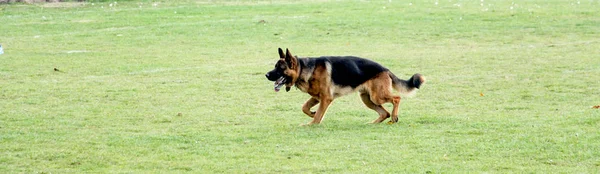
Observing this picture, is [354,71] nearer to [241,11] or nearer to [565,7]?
[241,11]

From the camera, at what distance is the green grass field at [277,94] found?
9047 mm

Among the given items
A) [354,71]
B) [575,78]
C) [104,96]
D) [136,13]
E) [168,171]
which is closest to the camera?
[168,171]

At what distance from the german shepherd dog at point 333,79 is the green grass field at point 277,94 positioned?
32 centimetres

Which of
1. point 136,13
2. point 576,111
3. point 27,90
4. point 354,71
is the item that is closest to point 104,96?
point 27,90

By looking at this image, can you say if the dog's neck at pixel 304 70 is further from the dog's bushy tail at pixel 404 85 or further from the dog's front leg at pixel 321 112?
the dog's bushy tail at pixel 404 85

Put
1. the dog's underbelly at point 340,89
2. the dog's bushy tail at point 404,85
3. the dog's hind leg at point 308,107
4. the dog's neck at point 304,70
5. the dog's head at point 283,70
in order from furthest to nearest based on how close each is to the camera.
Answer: the dog's bushy tail at point 404,85 → the dog's hind leg at point 308,107 → the dog's underbelly at point 340,89 → the dog's neck at point 304,70 → the dog's head at point 283,70

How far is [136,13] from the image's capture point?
85.2 ft

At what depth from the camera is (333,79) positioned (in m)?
11.2

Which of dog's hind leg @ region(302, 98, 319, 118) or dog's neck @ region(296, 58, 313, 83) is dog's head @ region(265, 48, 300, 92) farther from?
dog's hind leg @ region(302, 98, 319, 118)

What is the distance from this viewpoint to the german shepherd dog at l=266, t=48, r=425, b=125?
11008mm

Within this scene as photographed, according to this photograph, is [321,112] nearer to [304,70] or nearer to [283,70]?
[304,70]

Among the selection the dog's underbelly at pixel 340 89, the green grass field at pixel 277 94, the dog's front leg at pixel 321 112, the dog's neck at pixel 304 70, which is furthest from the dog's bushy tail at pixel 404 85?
the dog's neck at pixel 304 70

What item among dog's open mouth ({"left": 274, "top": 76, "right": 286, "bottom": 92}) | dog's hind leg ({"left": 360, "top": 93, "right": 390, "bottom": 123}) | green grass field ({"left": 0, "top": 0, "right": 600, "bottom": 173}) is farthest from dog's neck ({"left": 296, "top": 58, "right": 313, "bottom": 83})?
dog's hind leg ({"left": 360, "top": 93, "right": 390, "bottom": 123})

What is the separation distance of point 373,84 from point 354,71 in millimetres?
274
